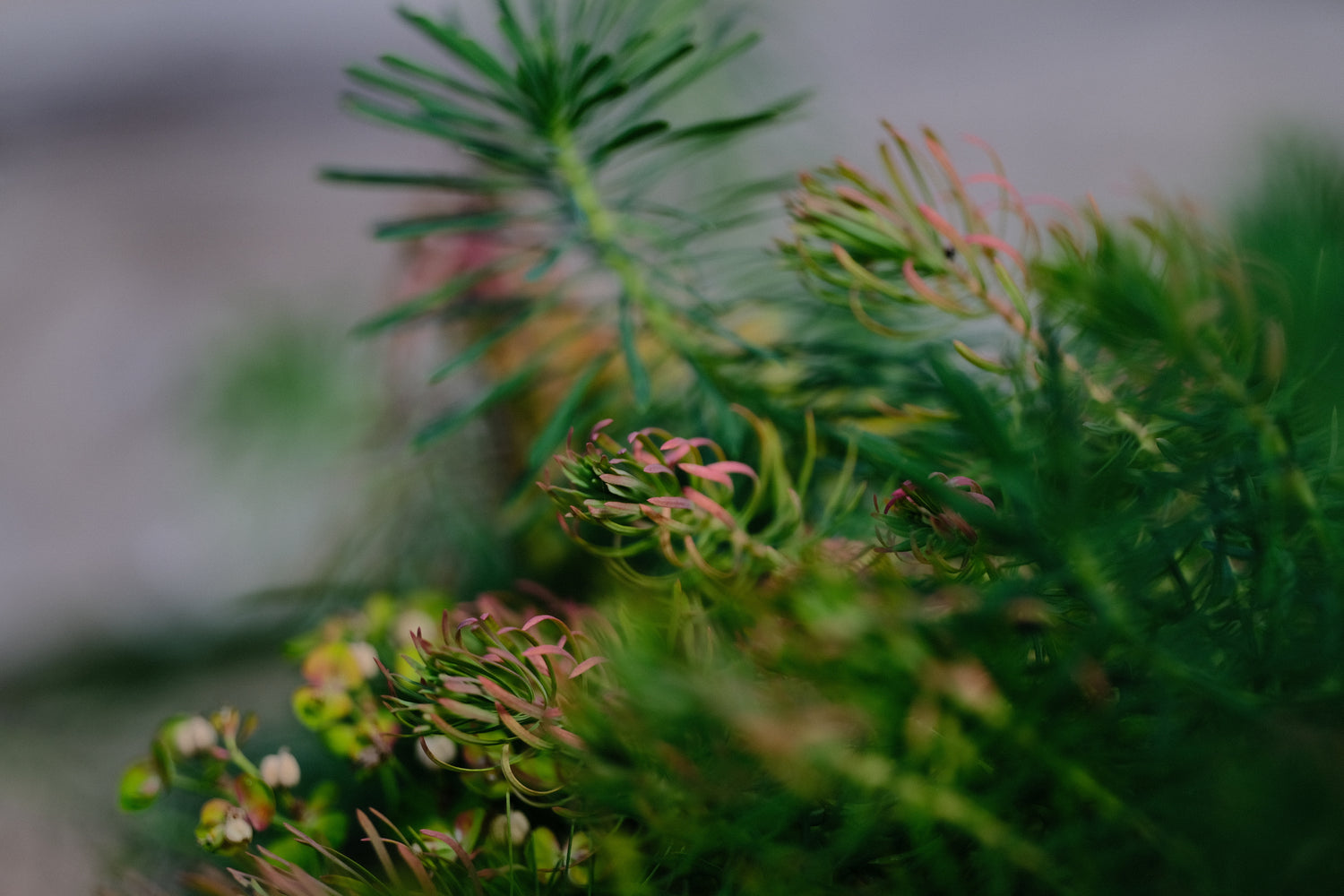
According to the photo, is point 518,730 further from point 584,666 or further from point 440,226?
point 440,226

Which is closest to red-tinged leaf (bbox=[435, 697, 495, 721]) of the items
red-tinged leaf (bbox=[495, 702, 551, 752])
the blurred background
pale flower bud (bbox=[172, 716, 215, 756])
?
red-tinged leaf (bbox=[495, 702, 551, 752])

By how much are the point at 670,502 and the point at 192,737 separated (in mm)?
163

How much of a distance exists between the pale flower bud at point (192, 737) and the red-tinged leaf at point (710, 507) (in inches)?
6.3

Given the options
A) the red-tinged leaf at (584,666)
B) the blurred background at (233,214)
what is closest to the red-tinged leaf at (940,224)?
the red-tinged leaf at (584,666)

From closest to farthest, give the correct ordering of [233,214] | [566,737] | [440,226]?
1. [566,737]
2. [440,226]
3. [233,214]

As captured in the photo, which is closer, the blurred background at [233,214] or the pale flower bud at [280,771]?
the pale flower bud at [280,771]

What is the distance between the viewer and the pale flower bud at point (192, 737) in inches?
9.3

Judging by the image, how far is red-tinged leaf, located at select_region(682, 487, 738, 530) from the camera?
16 cm

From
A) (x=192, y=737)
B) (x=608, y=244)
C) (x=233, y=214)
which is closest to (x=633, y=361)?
A: (x=608, y=244)

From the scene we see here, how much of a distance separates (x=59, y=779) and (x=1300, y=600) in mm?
429

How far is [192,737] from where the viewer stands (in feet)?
0.77

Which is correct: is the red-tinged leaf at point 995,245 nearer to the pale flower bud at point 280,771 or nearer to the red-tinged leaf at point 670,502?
the red-tinged leaf at point 670,502

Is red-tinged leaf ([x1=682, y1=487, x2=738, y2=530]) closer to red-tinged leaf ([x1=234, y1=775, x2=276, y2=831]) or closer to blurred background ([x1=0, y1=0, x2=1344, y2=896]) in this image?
red-tinged leaf ([x1=234, y1=775, x2=276, y2=831])

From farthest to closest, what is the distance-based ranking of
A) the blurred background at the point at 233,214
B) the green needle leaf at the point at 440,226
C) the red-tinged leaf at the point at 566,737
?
the blurred background at the point at 233,214 → the green needle leaf at the point at 440,226 → the red-tinged leaf at the point at 566,737
